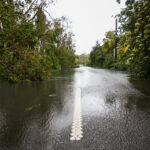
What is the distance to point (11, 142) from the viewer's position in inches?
84.6

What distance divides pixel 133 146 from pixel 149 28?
7136 mm

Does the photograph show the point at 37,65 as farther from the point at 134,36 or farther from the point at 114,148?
the point at 134,36

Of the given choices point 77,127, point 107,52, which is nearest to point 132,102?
point 77,127

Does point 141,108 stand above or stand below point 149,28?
below

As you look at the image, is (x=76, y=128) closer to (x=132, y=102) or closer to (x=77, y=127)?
(x=77, y=127)

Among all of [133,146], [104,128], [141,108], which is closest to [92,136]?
[104,128]

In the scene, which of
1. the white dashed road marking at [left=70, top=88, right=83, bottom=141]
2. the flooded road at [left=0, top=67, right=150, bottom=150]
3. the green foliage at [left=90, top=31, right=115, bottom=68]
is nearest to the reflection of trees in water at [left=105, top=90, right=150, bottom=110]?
the flooded road at [left=0, top=67, right=150, bottom=150]

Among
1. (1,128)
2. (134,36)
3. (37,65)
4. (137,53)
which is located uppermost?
(134,36)

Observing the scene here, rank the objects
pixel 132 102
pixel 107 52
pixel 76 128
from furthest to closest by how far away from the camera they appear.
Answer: pixel 107 52 → pixel 132 102 → pixel 76 128

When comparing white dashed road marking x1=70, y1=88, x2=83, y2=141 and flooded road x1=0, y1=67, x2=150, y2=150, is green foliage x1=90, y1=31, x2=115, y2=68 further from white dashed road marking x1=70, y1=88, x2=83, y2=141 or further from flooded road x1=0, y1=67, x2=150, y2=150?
white dashed road marking x1=70, y1=88, x2=83, y2=141

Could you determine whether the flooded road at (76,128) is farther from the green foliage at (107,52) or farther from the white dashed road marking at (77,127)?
the green foliage at (107,52)

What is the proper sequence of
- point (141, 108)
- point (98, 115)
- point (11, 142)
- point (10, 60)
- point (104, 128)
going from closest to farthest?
1. point (11, 142)
2. point (104, 128)
3. point (98, 115)
4. point (141, 108)
5. point (10, 60)

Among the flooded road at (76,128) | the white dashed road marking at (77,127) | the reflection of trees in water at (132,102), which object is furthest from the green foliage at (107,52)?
the white dashed road marking at (77,127)

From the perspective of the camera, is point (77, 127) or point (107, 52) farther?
point (107, 52)
